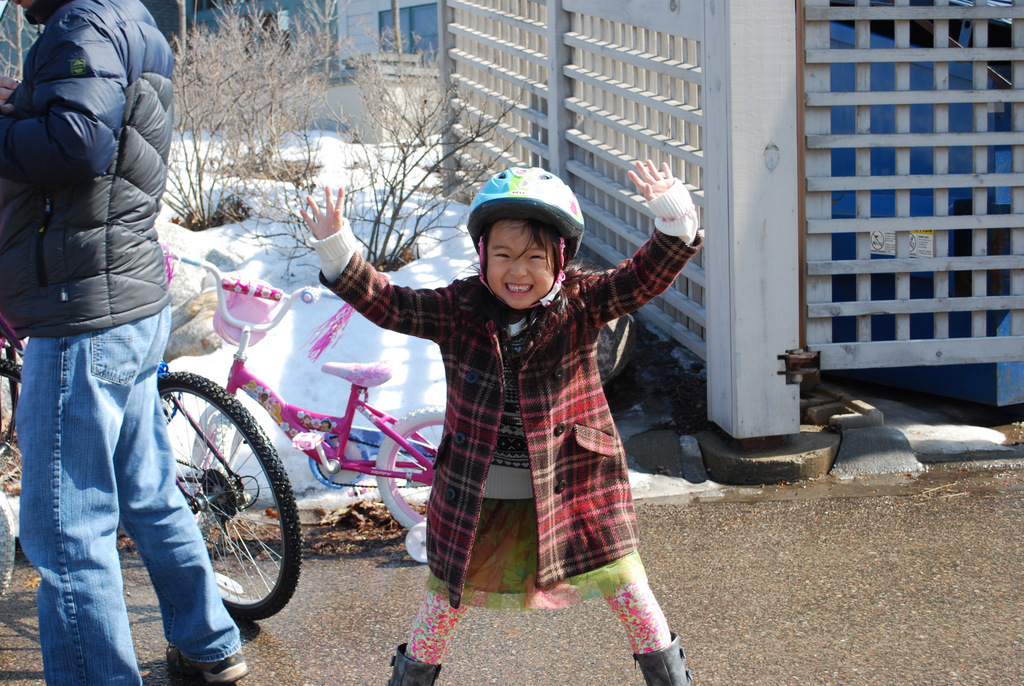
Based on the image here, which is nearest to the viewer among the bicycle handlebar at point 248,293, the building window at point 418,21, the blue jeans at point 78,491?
the blue jeans at point 78,491

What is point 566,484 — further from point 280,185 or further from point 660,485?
point 280,185

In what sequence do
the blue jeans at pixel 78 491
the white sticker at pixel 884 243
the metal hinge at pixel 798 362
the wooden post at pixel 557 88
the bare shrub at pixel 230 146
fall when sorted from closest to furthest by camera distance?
the blue jeans at pixel 78 491 → the metal hinge at pixel 798 362 → the white sticker at pixel 884 243 → the wooden post at pixel 557 88 → the bare shrub at pixel 230 146

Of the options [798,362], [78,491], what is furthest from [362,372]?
[798,362]

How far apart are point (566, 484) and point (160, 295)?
3.97 ft

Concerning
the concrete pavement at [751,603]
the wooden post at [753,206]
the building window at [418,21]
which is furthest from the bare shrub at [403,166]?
the building window at [418,21]

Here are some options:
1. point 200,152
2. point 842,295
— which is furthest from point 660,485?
point 200,152

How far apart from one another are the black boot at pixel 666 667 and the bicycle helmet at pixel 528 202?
936 mm

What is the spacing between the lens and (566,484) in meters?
2.32

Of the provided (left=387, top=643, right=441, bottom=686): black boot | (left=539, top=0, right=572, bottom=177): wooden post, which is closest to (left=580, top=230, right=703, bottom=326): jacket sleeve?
(left=387, top=643, right=441, bottom=686): black boot

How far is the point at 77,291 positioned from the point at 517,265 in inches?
43.3

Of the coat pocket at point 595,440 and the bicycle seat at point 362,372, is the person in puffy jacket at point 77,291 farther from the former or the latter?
the coat pocket at point 595,440

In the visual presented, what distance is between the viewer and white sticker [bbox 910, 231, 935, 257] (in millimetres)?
4629

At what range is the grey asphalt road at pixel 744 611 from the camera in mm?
2883

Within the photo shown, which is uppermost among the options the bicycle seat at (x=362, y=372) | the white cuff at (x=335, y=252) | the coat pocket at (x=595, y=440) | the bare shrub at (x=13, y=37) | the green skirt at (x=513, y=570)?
the bare shrub at (x=13, y=37)
